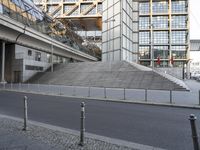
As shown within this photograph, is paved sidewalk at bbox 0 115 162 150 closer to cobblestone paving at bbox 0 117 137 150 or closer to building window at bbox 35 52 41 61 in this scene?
cobblestone paving at bbox 0 117 137 150

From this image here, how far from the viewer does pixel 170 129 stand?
31.2ft

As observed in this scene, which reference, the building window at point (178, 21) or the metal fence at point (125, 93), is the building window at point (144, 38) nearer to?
the building window at point (178, 21)

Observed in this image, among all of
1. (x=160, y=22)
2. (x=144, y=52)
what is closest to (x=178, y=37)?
(x=160, y=22)

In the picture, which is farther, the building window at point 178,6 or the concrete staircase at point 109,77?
the building window at point 178,6

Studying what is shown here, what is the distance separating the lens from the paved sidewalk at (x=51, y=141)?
6805 millimetres

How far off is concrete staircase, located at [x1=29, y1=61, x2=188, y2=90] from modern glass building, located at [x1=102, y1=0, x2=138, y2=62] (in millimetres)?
9148

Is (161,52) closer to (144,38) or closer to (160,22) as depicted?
(144,38)

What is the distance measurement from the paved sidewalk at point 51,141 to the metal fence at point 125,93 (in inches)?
451

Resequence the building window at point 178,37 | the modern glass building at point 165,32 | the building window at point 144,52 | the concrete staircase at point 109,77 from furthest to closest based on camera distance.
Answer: the building window at point 144,52 → the building window at point 178,37 → the modern glass building at point 165,32 → the concrete staircase at point 109,77

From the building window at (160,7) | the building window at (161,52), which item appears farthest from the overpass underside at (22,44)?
the building window at (160,7)

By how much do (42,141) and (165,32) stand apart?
9466 cm

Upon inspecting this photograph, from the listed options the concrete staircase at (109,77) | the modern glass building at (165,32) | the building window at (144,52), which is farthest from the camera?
the building window at (144,52)

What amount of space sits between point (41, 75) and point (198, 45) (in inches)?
5090

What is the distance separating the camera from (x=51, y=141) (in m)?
7.39
